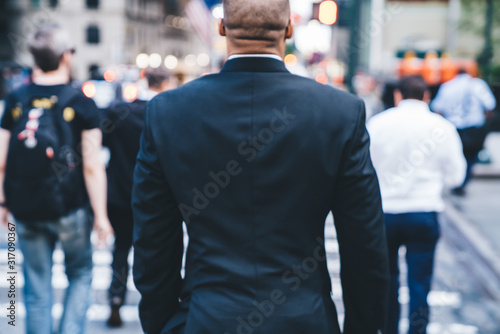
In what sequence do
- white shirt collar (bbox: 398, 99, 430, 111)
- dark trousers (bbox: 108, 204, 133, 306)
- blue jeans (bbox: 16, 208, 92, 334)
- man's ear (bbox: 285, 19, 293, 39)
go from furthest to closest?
1. dark trousers (bbox: 108, 204, 133, 306)
2. white shirt collar (bbox: 398, 99, 430, 111)
3. blue jeans (bbox: 16, 208, 92, 334)
4. man's ear (bbox: 285, 19, 293, 39)

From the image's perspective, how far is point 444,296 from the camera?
5.30 metres

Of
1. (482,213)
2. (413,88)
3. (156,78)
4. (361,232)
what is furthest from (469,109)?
(361,232)

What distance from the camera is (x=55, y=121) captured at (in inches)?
125

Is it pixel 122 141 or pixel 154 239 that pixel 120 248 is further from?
pixel 154 239

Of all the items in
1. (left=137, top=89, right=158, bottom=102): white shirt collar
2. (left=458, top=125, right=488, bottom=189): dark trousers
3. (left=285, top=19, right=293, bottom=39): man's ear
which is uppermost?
(left=285, top=19, right=293, bottom=39): man's ear

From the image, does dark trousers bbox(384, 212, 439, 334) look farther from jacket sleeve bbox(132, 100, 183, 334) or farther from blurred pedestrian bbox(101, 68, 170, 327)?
jacket sleeve bbox(132, 100, 183, 334)

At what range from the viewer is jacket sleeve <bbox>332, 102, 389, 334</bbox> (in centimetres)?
184

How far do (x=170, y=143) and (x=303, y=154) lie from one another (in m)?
0.45

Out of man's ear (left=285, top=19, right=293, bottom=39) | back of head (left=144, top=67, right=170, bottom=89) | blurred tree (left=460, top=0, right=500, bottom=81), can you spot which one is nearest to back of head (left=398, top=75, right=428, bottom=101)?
back of head (left=144, top=67, right=170, bottom=89)

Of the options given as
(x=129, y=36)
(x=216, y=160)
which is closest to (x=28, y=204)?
(x=216, y=160)

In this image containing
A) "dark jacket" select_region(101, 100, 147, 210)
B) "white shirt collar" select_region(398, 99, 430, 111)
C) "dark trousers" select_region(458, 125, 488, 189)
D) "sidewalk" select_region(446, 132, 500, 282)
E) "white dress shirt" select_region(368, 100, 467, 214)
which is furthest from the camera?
"dark trousers" select_region(458, 125, 488, 189)

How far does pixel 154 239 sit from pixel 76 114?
1.62m

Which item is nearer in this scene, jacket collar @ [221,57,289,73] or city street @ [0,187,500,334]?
jacket collar @ [221,57,289,73]

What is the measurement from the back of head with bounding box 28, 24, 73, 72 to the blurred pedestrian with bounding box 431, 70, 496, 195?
23.8 ft
